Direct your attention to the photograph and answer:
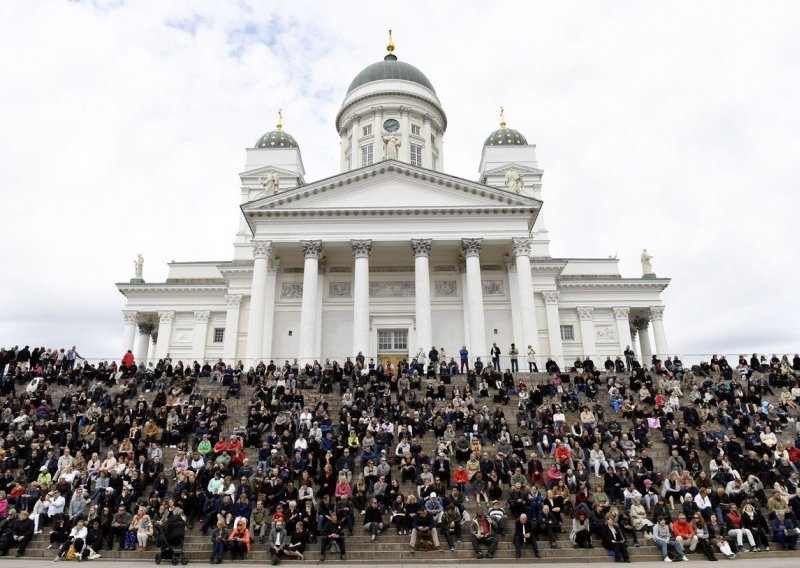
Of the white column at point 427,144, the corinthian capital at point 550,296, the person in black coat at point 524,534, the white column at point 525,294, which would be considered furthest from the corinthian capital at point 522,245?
the person in black coat at point 524,534

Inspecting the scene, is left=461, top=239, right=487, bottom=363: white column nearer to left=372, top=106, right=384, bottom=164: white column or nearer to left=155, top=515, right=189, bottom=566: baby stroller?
left=372, top=106, right=384, bottom=164: white column

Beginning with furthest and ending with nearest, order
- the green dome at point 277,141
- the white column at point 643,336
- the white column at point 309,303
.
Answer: the green dome at point 277,141 → the white column at point 643,336 → the white column at point 309,303

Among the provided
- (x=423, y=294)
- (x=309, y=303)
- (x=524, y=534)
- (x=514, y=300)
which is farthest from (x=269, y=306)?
(x=524, y=534)

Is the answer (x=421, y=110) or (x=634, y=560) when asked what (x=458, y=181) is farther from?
(x=634, y=560)

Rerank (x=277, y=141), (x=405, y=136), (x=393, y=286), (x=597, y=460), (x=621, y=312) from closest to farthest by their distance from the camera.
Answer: (x=597, y=460), (x=393, y=286), (x=621, y=312), (x=405, y=136), (x=277, y=141)

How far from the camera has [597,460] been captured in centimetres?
1460

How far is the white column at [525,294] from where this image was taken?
27656 mm

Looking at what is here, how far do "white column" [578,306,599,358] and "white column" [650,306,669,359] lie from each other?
425cm

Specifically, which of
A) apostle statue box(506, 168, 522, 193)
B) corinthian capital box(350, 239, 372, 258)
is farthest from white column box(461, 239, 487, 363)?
apostle statue box(506, 168, 522, 193)

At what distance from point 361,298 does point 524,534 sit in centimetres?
1760

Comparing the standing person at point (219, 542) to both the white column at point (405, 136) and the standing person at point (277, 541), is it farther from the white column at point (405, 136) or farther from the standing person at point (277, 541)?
the white column at point (405, 136)

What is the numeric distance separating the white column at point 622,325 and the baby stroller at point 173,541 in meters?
32.2

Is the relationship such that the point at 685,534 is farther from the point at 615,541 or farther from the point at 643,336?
the point at 643,336

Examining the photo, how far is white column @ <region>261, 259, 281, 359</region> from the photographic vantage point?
29.6m
